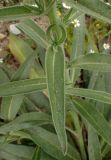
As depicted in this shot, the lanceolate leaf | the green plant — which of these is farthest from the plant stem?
the lanceolate leaf

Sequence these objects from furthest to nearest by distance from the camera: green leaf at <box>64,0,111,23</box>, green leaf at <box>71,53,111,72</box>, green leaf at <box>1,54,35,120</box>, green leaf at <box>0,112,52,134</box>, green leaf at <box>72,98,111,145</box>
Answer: green leaf at <box>1,54,35,120</box>
green leaf at <box>0,112,52,134</box>
green leaf at <box>72,98,111,145</box>
green leaf at <box>71,53,111,72</box>
green leaf at <box>64,0,111,23</box>

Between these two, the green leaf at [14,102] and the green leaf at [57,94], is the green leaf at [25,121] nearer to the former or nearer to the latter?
the green leaf at [14,102]

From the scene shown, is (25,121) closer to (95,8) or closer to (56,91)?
(56,91)

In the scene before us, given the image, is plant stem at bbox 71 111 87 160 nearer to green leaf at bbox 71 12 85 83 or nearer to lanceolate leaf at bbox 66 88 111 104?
green leaf at bbox 71 12 85 83

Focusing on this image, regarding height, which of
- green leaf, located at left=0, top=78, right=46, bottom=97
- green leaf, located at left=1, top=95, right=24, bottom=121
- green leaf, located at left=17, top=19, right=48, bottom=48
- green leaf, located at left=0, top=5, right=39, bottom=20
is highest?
green leaf, located at left=0, top=5, right=39, bottom=20

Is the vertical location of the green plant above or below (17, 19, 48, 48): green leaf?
below

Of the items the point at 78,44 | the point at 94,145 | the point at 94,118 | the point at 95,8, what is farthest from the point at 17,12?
the point at 94,145

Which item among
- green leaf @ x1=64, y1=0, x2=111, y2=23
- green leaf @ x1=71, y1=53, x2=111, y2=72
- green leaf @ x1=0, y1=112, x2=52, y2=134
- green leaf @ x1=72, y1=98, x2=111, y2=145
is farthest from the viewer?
green leaf @ x1=0, y1=112, x2=52, y2=134

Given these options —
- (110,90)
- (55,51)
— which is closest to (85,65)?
(55,51)
